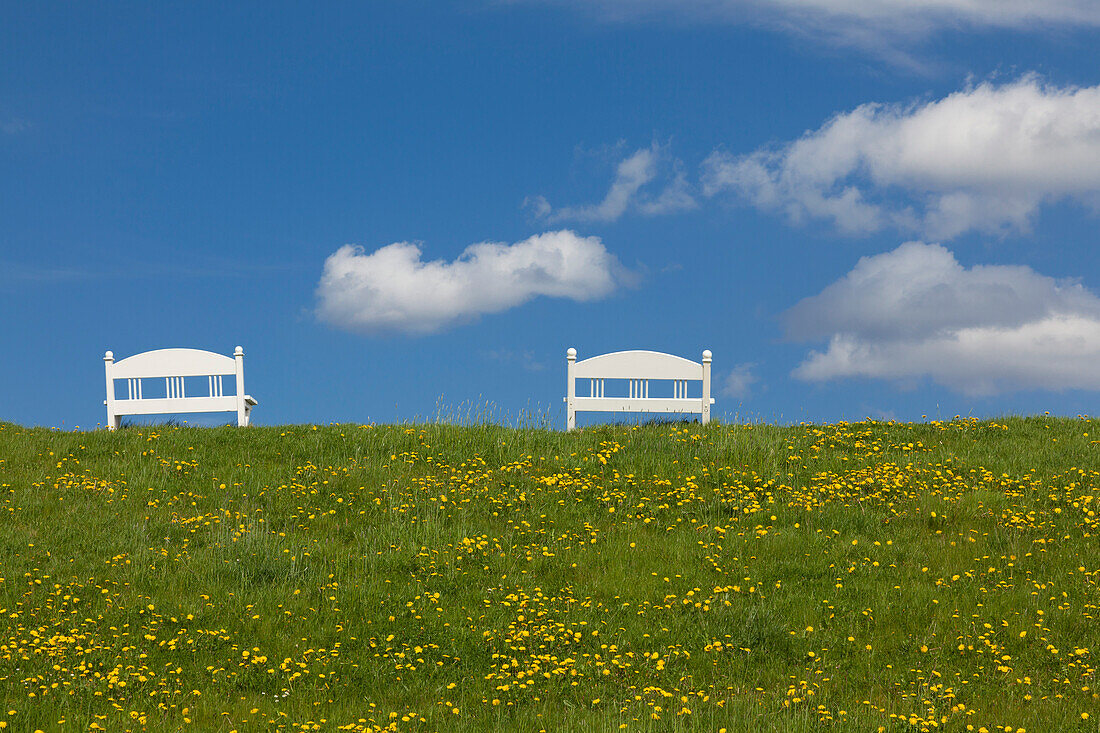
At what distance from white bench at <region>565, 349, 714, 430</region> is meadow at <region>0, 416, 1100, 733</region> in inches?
74.7

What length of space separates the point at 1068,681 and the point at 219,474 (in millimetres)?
10992

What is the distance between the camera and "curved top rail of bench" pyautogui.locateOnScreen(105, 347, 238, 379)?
17.8 meters

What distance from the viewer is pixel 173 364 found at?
17.9 m

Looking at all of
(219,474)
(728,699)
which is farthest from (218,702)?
(219,474)

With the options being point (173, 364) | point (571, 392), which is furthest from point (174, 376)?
point (571, 392)

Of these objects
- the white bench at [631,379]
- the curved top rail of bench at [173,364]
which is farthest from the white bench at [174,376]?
the white bench at [631,379]

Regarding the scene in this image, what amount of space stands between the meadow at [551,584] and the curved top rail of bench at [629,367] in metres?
2.10

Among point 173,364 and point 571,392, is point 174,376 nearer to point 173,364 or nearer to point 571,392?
point 173,364

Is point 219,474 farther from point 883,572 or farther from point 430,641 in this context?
point 883,572

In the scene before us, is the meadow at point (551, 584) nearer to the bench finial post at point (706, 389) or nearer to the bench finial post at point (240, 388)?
the bench finial post at point (706, 389)

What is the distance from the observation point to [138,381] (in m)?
17.8

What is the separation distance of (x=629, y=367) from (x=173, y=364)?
937 cm

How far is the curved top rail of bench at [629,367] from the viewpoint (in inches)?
647

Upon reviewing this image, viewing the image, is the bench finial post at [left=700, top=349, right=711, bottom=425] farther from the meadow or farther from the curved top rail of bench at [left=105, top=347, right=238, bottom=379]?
the curved top rail of bench at [left=105, top=347, right=238, bottom=379]
